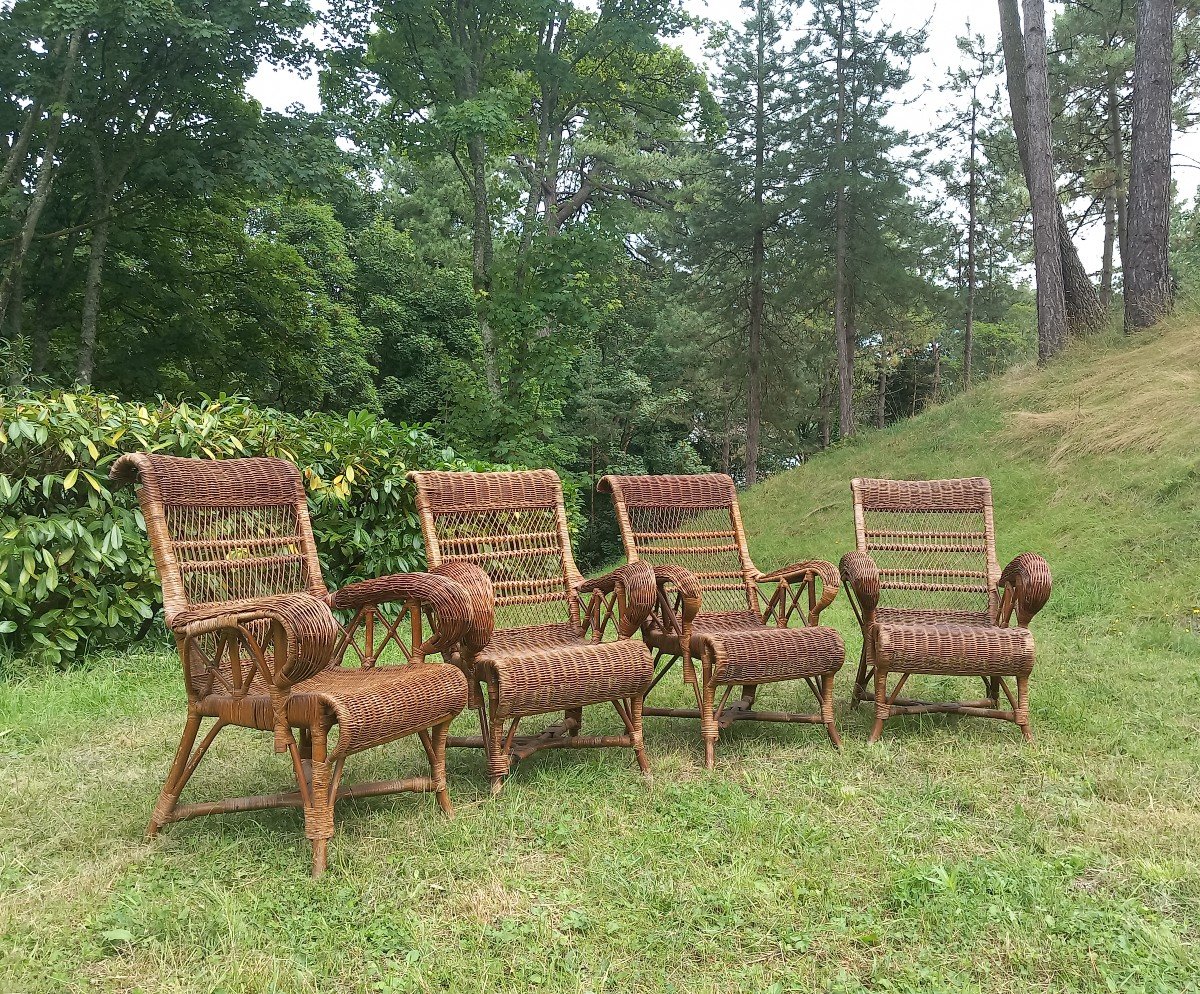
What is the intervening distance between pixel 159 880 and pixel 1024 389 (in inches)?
415

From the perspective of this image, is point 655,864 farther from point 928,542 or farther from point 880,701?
point 928,542

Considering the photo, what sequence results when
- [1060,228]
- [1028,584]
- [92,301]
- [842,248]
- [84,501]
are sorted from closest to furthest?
[1028,584], [84,501], [92,301], [1060,228], [842,248]

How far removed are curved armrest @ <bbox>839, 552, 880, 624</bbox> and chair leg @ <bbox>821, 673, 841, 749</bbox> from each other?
0.38 meters

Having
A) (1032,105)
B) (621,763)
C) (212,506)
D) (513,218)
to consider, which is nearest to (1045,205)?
(1032,105)

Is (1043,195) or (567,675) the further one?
(1043,195)

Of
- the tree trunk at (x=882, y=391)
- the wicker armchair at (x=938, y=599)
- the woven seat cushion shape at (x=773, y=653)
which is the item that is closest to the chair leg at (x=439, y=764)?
the woven seat cushion shape at (x=773, y=653)

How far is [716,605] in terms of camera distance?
14.0 ft

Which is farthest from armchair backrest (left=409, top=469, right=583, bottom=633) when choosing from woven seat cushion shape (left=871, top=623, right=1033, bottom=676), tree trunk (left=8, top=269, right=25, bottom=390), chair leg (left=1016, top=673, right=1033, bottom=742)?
tree trunk (left=8, top=269, right=25, bottom=390)

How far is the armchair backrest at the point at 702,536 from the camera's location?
4191 mm

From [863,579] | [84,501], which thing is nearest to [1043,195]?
[863,579]

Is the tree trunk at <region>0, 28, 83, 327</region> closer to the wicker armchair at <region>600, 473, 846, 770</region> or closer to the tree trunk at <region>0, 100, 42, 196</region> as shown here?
the tree trunk at <region>0, 100, 42, 196</region>

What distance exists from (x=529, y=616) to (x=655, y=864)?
1570 mm

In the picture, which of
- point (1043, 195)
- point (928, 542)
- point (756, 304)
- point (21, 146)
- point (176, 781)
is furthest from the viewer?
point (756, 304)

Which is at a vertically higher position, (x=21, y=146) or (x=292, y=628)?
(x=21, y=146)
